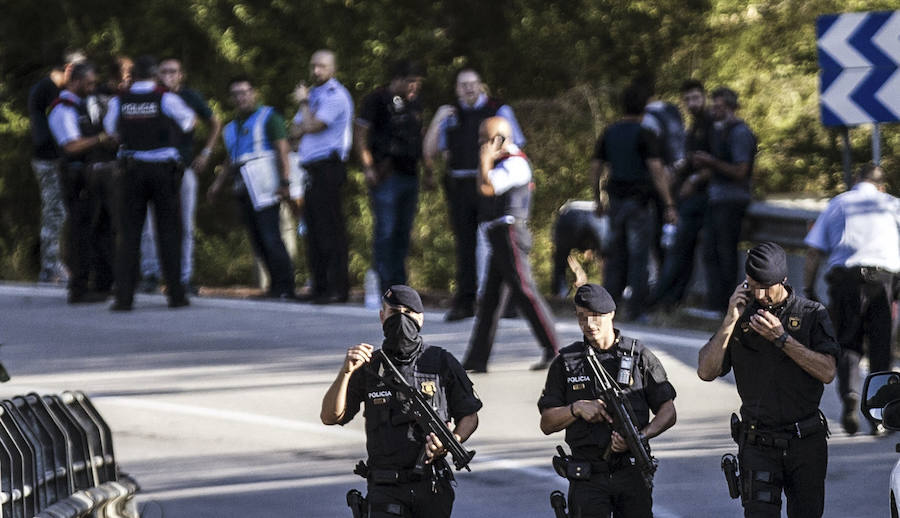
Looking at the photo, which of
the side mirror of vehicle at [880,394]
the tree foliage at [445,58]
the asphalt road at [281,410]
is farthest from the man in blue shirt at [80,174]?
the side mirror of vehicle at [880,394]

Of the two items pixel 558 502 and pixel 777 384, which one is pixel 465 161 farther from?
pixel 558 502

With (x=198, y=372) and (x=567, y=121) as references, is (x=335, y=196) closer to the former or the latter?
(x=198, y=372)

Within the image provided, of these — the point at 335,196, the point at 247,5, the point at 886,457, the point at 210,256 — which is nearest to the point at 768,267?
the point at 886,457

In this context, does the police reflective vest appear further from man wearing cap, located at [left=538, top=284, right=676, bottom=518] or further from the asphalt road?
man wearing cap, located at [left=538, top=284, right=676, bottom=518]

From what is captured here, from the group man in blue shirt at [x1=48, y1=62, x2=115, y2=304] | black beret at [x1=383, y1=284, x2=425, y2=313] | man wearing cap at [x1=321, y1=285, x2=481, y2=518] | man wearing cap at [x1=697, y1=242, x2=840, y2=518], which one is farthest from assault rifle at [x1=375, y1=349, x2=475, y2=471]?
man in blue shirt at [x1=48, y1=62, x2=115, y2=304]

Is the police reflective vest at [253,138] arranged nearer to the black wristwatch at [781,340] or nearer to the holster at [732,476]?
the holster at [732,476]

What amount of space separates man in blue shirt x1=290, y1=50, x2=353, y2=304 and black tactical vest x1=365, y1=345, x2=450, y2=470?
27.5 ft

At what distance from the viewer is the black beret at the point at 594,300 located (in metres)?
7.59

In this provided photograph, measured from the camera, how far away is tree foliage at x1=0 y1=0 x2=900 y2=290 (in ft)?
74.3

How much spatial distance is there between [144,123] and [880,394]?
32.8 feet

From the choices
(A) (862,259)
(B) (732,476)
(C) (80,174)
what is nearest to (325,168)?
(C) (80,174)

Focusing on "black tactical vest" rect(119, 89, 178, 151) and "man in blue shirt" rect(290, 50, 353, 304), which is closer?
"black tactical vest" rect(119, 89, 178, 151)

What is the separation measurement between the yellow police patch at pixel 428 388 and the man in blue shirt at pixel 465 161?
23.9 feet

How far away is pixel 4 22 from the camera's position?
26.9 meters
